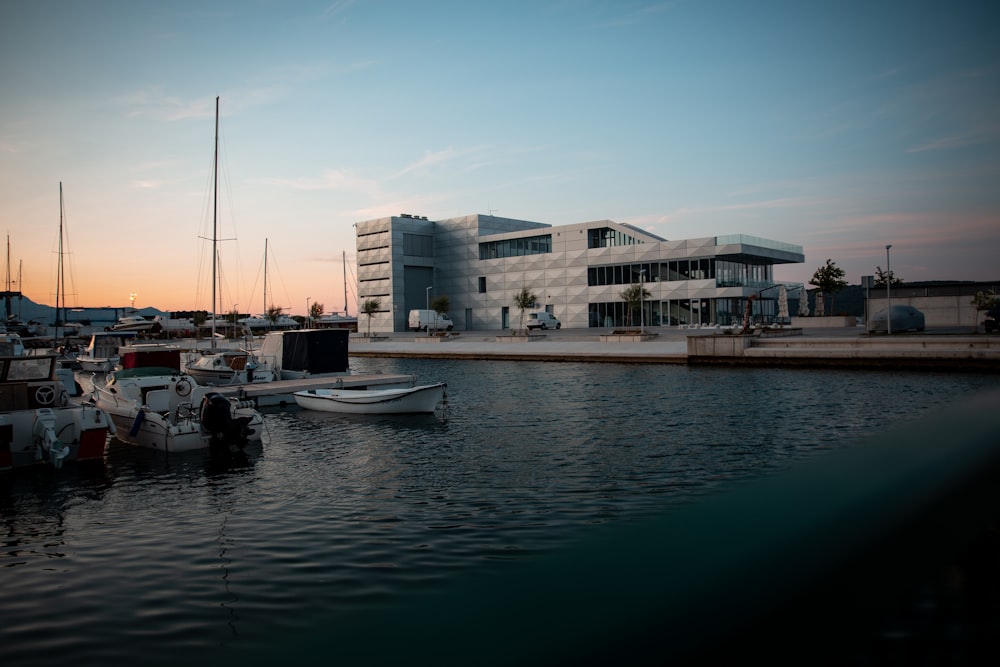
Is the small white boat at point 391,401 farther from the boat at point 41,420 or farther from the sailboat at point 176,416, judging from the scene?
the boat at point 41,420

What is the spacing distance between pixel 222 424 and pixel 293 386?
12.1 meters

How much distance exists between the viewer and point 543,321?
91438 mm

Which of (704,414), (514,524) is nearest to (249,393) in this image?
(704,414)

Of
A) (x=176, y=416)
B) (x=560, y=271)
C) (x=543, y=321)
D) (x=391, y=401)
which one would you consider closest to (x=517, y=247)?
(x=560, y=271)

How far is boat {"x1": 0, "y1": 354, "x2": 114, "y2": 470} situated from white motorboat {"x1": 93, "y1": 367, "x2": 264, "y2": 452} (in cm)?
177

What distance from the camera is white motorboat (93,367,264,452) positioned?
22.7 metres

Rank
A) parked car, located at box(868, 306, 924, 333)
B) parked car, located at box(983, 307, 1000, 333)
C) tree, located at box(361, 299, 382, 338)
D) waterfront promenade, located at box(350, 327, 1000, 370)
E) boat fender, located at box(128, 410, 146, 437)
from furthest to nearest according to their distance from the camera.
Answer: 1. tree, located at box(361, 299, 382, 338)
2. parked car, located at box(868, 306, 924, 333)
3. parked car, located at box(983, 307, 1000, 333)
4. waterfront promenade, located at box(350, 327, 1000, 370)
5. boat fender, located at box(128, 410, 146, 437)

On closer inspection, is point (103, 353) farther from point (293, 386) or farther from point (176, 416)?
point (176, 416)

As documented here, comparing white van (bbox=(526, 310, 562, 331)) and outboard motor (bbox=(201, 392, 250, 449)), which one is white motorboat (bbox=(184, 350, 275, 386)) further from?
white van (bbox=(526, 310, 562, 331))

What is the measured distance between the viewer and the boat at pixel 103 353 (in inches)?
2299

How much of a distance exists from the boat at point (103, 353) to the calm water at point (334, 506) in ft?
114

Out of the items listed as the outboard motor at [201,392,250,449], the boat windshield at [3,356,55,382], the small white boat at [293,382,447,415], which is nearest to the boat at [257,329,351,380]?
the small white boat at [293,382,447,415]

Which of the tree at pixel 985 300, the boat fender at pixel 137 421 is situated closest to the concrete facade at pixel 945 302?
the tree at pixel 985 300

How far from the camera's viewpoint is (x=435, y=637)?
2.26 metres
